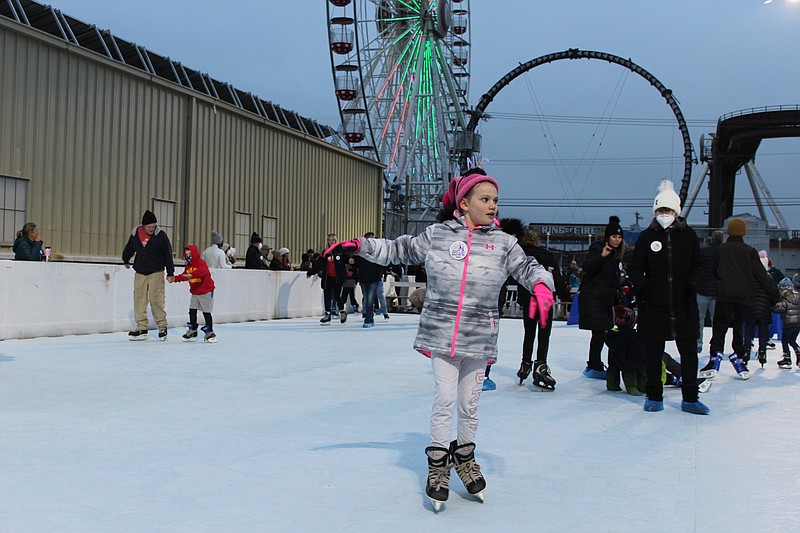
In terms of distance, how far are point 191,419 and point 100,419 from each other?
0.54m

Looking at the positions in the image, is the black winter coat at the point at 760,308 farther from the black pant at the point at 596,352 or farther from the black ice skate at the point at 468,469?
the black ice skate at the point at 468,469

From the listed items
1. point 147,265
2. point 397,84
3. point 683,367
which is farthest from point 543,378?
point 397,84

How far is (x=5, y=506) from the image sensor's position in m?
3.16

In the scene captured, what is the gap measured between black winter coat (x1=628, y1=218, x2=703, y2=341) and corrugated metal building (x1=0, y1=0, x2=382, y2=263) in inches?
418

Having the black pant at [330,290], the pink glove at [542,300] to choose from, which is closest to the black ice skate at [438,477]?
the pink glove at [542,300]

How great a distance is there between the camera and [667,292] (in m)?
5.98

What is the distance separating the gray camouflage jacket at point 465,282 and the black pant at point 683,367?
2.70 metres

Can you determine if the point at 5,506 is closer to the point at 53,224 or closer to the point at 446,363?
the point at 446,363

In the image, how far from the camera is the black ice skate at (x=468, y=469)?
346 centimetres

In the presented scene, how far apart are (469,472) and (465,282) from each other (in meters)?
A: 0.82

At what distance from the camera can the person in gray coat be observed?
357cm

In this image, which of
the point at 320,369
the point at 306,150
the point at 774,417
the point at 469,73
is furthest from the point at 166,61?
the point at 774,417

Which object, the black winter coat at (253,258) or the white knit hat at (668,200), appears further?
the black winter coat at (253,258)

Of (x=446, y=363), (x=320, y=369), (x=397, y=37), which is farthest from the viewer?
(x=397, y=37)
